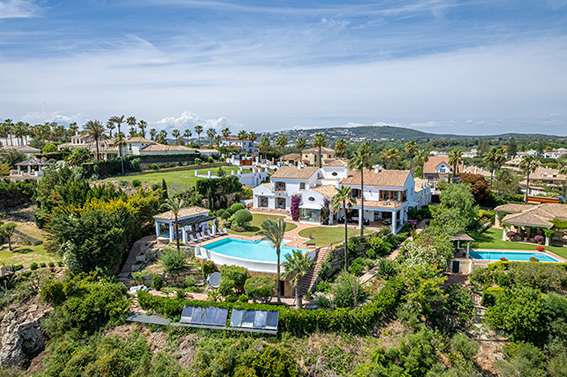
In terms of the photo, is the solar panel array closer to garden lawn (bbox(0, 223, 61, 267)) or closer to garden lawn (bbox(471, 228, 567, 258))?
garden lawn (bbox(0, 223, 61, 267))

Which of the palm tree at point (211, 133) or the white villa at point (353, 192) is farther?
the palm tree at point (211, 133)

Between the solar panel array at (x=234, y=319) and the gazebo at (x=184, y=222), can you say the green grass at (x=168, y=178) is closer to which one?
the gazebo at (x=184, y=222)

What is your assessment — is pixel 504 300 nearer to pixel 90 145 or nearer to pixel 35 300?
pixel 35 300

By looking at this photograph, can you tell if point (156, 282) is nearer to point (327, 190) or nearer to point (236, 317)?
point (236, 317)

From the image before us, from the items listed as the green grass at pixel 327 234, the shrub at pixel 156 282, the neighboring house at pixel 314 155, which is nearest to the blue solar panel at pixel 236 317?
the shrub at pixel 156 282

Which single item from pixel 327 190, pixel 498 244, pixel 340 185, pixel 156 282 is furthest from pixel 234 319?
pixel 498 244
